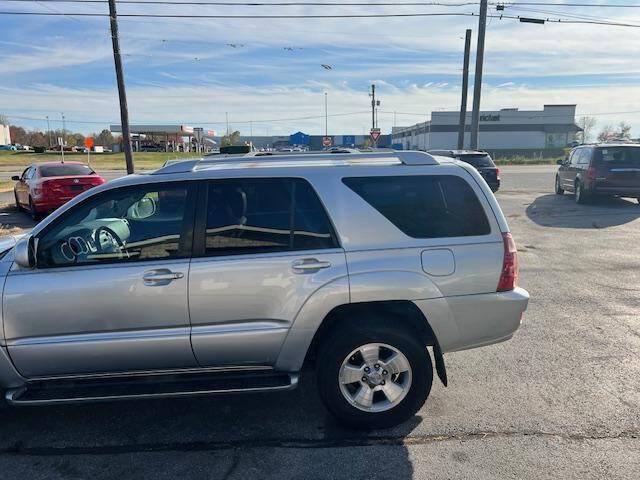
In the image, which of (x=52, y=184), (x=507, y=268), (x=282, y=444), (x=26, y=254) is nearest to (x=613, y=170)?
(x=507, y=268)

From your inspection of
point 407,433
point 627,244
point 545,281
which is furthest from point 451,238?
point 627,244

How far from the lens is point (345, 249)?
3.37 metres

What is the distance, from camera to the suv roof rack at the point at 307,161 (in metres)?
3.65

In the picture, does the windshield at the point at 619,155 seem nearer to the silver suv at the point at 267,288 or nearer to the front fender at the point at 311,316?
→ the silver suv at the point at 267,288

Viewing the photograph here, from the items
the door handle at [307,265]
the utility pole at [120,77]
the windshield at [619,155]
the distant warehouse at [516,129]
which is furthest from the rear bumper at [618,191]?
the distant warehouse at [516,129]

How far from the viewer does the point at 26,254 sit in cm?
324

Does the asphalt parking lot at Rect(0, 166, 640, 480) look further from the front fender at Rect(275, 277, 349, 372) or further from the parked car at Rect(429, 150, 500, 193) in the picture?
the parked car at Rect(429, 150, 500, 193)

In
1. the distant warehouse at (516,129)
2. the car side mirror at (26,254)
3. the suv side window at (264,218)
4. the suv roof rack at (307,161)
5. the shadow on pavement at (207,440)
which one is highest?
the distant warehouse at (516,129)

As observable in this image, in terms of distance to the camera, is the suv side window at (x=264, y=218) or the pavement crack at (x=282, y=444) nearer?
the pavement crack at (x=282, y=444)

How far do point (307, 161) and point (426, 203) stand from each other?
96 centimetres

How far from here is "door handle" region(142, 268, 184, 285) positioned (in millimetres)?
3262

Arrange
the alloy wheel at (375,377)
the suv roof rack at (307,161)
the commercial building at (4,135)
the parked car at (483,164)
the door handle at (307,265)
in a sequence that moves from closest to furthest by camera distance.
A: 1. the door handle at (307,265)
2. the alloy wheel at (375,377)
3. the suv roof rack at (307,161)
4. the parked car at (483,164)
5. the commercial building at (4,135)

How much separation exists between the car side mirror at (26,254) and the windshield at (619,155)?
15.0 meters

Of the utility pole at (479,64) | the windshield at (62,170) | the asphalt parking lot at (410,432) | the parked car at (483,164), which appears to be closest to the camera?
the asphalt parking lot at (410,432)
